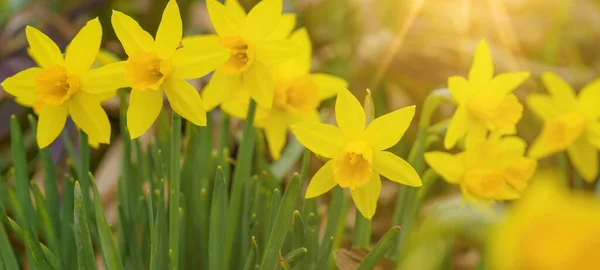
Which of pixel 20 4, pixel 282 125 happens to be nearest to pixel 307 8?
pixel 20 4

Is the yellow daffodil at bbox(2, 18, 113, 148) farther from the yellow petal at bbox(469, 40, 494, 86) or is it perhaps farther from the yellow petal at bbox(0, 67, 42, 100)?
the yellow petal at bbox(469, 40, 494, 86)

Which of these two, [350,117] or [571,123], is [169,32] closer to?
[350,117]

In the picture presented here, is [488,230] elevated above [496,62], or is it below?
above

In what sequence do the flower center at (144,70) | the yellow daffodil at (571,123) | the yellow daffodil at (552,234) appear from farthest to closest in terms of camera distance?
the yellow daffodil at (571,123), the flower center at (144,70), the yellow daffodil at (552,234)

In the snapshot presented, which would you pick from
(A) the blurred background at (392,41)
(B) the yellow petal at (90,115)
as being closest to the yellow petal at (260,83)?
(B) the yellow petal at (90,115)

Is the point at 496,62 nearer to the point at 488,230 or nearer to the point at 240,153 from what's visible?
the point at 240,153

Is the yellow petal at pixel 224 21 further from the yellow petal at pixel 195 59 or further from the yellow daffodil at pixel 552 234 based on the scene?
the yellow daffodil at pixel 552 234

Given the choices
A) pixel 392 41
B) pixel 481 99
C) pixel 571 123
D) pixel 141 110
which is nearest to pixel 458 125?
pixel 481 99
